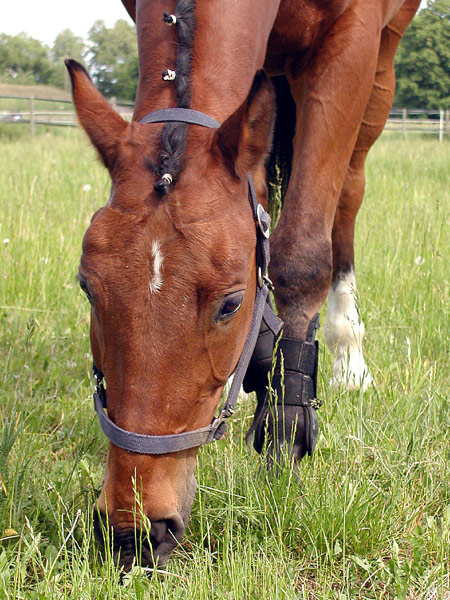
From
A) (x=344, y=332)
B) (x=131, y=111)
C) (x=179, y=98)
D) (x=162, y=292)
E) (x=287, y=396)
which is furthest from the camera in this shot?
(x=131, y=111)

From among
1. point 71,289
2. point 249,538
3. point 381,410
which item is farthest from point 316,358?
point 71,289

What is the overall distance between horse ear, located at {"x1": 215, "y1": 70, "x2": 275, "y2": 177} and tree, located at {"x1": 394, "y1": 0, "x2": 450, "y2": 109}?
1703cm

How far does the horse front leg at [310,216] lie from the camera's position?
91.0 inches

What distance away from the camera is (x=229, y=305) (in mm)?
1748

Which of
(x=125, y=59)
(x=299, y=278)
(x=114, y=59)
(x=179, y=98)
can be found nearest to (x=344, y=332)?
(x=299, y=278)

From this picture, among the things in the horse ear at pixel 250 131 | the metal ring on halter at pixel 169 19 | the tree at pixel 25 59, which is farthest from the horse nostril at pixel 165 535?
the tree at pixel 25 59

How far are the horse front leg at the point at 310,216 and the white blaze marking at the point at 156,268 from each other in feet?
2.61

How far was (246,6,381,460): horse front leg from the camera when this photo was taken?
7.58ft

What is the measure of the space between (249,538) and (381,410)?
1051mm

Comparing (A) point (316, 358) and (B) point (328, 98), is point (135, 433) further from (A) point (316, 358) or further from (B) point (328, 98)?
(B) point (328, 98)

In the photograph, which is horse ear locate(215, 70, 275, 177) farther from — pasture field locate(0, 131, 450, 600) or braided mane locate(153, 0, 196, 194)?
pasture field locate(0, 131, 450, 600)

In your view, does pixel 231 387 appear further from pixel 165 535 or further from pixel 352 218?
pixel 352 218

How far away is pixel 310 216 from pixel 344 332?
1.28m

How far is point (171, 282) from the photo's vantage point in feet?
5.32
